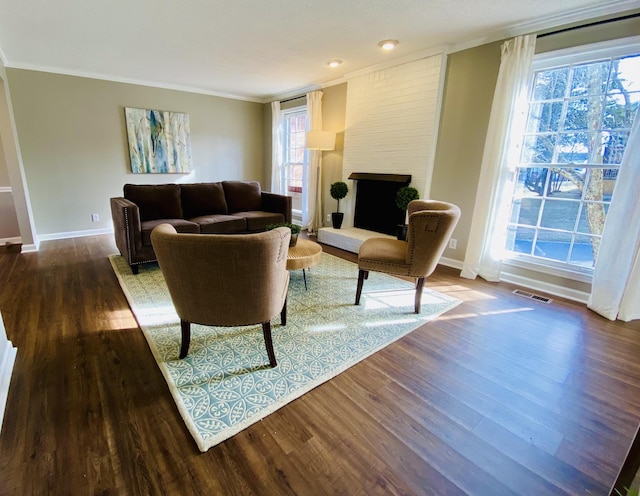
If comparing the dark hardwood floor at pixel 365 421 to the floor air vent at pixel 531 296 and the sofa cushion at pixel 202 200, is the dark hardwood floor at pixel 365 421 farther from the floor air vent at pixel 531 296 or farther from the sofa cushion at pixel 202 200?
the sofa cushion at pixel 202 200

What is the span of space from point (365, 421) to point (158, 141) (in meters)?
5.19

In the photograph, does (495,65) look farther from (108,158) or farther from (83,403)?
(108,158)

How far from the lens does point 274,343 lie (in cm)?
198

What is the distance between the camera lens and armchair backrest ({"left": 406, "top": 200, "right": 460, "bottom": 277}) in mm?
2229

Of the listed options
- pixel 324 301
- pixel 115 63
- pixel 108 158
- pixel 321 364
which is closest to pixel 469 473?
pixel 321 364

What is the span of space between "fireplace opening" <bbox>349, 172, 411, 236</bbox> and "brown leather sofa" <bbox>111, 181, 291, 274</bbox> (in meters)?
1.05

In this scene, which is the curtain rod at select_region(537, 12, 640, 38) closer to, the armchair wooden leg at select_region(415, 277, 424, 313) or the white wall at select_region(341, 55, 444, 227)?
the white wall at select_region(341, 55, 444, 227)

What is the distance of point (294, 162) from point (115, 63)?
294 centimetres

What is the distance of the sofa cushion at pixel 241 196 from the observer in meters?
4.37

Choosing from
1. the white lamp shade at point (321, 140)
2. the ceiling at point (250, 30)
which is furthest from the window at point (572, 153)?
the white lamp shade at point (321, 140)

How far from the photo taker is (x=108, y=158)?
4637 mm

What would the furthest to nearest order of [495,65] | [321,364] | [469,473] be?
[495,65] < [321,364] < [469,473]

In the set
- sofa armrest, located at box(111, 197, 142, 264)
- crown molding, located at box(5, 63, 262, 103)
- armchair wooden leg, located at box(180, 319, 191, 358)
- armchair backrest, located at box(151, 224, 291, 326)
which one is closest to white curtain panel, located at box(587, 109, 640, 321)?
armchair backrest, located at box(151, 224, 291, 326)

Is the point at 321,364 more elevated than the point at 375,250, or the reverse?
the point at 375,250
